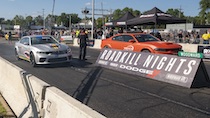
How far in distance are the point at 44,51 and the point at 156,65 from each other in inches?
202

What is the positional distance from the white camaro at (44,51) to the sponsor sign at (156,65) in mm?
1917

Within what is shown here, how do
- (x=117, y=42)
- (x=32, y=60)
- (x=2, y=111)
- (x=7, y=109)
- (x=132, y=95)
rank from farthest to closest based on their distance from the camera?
(x=117, y=42) < (x=32, y=60) < (x=132, y=95) < (x=7, y=109) < (x=2, y=111)

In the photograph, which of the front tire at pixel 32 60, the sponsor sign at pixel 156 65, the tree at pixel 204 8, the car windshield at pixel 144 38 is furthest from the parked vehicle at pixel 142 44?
the tree at pixel 204 8

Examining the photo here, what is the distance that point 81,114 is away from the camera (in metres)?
3.08

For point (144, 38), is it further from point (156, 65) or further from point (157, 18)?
point (157, 18)

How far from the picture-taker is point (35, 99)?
15.6ft

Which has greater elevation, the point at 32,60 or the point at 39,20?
the point at 39,20

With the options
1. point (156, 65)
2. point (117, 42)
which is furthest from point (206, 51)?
point (156, 65)

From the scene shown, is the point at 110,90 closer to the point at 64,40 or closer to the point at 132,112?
the point at 132,112

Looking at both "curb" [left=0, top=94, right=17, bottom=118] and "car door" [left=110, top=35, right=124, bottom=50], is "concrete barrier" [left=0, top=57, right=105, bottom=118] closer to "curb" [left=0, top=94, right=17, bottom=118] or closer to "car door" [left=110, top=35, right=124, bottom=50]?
"curb" [left=0, top=94, right=17, bottom=118]

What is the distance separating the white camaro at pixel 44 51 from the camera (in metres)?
11.5

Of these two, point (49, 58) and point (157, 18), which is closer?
point (49, 58)

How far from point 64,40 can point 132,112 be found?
104 feet

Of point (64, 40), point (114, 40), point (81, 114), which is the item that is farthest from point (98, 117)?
point (64, 40)
